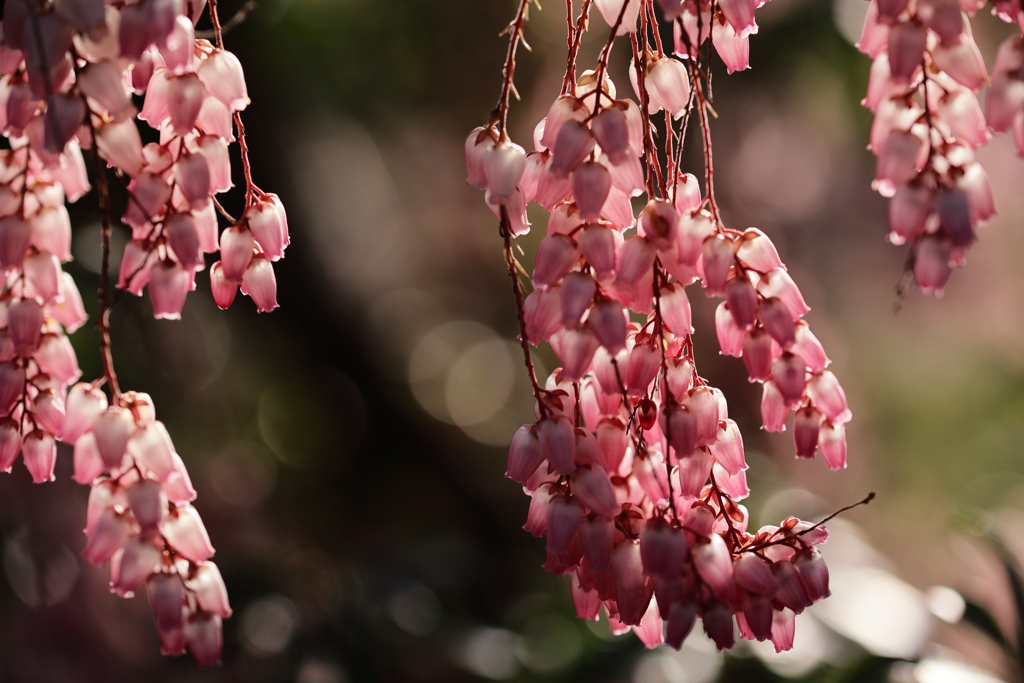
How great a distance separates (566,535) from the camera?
492 mm

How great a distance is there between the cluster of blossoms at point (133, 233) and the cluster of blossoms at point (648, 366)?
0.16 m

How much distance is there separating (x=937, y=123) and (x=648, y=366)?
0.66ft

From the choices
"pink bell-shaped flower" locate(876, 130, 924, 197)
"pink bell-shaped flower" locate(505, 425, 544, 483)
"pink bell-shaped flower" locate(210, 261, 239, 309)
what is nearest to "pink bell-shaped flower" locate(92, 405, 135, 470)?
"pink bell-shaped flower" locate(210, 261, 239, 309)

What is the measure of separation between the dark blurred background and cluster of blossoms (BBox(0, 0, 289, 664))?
3.02 feet

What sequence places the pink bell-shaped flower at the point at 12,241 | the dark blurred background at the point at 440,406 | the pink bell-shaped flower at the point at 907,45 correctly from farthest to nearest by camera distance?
the dark blurred background at the point at 440,406
the pink bell-shaped flower at the point at 12,241
the pink bell-shaped flower at the point at 907,45

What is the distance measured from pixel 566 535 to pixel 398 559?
1393 millimetres

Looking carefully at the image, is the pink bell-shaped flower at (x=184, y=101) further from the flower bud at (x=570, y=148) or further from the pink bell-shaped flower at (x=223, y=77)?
the flower bud at (x=570, y=148)

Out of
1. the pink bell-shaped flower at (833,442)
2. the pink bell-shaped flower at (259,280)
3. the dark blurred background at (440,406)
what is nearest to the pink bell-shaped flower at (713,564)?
the pink bell-shaped flower at (833,442)

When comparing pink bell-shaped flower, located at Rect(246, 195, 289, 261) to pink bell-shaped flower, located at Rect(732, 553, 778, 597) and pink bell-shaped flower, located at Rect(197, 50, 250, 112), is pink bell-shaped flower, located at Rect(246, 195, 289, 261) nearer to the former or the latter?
pink bell-shaped flower, located at Rect(197, 50, 250, 112)

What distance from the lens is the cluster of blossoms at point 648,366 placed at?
1.54ft

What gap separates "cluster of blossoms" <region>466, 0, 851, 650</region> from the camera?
1.54 feet

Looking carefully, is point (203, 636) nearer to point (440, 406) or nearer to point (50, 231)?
point (50, 231)

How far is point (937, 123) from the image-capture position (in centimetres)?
44

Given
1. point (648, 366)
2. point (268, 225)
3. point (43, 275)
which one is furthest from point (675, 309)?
point (43, 275)
